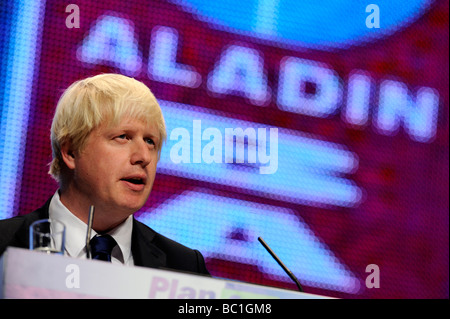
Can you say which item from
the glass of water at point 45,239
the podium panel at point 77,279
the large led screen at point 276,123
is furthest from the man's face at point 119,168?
the large led screen at point 276,123

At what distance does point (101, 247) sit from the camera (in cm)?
177

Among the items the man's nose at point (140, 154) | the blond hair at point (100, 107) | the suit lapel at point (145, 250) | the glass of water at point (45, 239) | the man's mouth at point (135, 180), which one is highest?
the blond hair at point (100, 107)

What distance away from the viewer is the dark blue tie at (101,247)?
1.76 metres

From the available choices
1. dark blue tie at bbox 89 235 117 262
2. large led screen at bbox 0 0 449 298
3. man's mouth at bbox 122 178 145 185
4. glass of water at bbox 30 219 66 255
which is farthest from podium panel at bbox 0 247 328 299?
large led screen at bbox 0 0 449 298

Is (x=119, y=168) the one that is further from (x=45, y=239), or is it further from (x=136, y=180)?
(x=45, y=239)

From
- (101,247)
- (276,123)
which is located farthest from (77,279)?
(276,123)

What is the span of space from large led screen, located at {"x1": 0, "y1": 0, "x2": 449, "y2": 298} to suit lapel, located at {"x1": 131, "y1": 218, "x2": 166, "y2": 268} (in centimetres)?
109

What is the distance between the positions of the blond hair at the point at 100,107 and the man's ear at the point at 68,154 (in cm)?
1

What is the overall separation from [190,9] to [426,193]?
1.40m

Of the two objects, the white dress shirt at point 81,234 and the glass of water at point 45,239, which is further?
the white dress shirt at point 81,234

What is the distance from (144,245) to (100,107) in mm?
353

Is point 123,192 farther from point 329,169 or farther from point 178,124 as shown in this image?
point 329,169

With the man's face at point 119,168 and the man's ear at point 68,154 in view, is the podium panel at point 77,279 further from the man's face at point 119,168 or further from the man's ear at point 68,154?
the man's ear at point 68,154

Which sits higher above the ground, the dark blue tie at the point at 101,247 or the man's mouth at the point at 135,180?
the man's mouth at the point at 135,180
